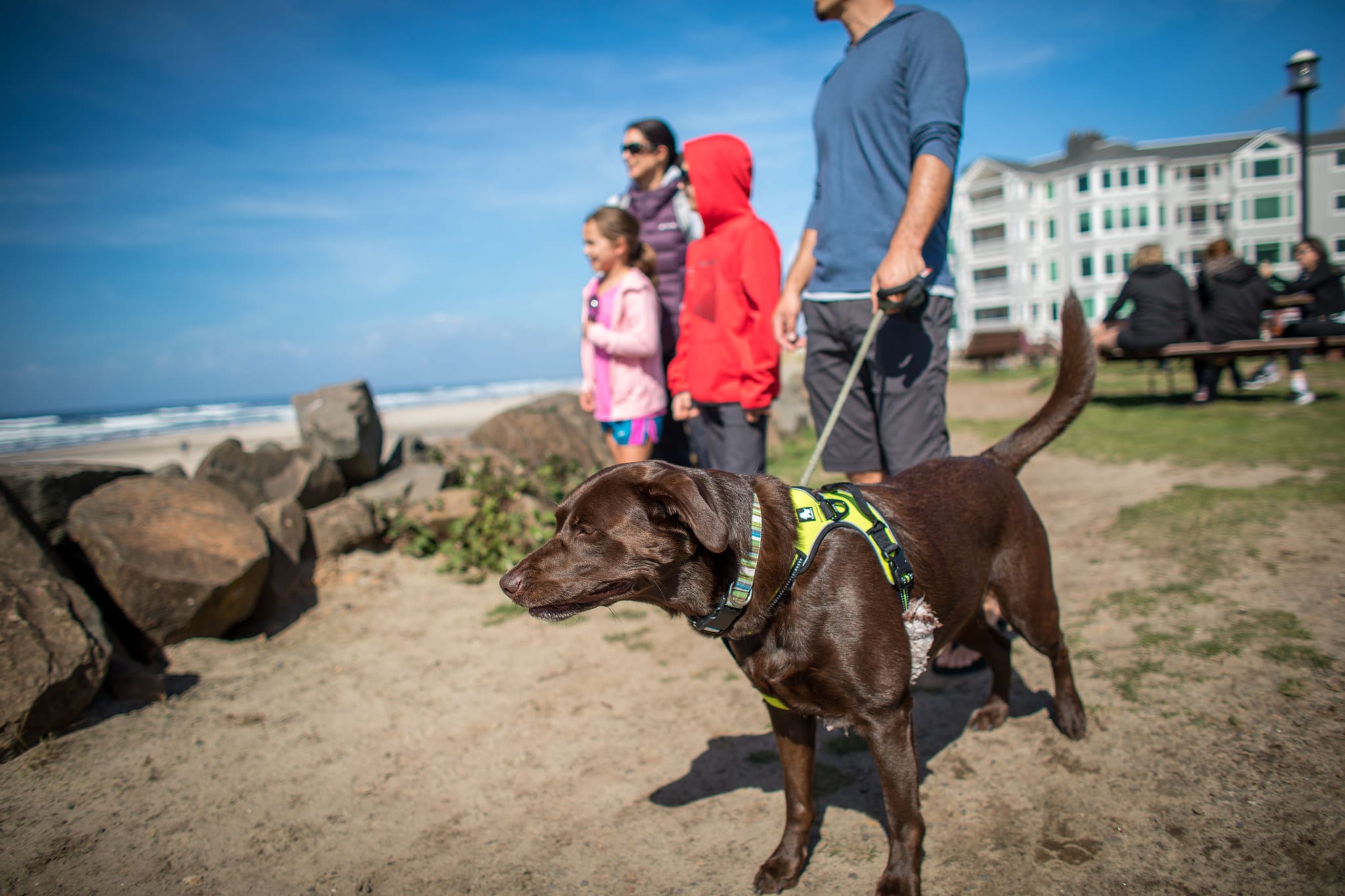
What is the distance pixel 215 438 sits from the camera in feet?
81.5

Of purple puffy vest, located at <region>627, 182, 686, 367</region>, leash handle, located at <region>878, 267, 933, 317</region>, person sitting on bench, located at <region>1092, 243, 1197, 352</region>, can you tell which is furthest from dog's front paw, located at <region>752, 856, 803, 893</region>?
person sitting on bench, located at <region>1092, 243, 1197, 352</region>

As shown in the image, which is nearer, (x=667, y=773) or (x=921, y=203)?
(x=921, y=203)

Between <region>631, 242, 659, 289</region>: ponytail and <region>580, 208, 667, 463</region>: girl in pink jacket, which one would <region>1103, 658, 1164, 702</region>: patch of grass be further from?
<region>631, 242, 659, 289</region>: ponytail

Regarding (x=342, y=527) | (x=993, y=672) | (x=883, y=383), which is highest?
(x=883, y=383)

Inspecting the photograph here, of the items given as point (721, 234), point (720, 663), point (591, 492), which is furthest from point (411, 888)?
point (721, 234)

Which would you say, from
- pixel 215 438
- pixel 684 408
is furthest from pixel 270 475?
pixel 215 438

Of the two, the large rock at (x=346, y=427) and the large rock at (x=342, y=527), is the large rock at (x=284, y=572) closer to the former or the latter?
the large rock at (x=342, y=527)

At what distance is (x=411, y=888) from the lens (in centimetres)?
254

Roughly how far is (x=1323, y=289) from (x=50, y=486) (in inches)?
617

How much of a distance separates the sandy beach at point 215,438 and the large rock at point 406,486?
26.8 feet

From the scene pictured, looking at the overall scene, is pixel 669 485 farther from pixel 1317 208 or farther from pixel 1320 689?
pixel 1317 208

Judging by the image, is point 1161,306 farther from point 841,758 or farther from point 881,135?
point 841,758

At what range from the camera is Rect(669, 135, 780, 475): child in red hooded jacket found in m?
4.03

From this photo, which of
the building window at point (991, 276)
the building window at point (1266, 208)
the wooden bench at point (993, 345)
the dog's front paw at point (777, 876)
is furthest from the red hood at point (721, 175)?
the building window at point (1266, 208)
